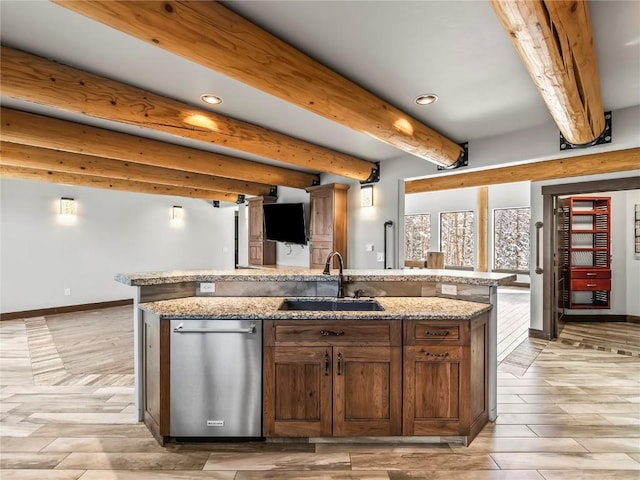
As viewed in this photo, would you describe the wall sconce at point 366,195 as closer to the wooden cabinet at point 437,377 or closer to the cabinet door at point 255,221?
the cabinet door at point 255,221

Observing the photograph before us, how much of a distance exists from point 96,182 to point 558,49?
6.75 m

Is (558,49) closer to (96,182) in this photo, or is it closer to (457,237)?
(96,182)

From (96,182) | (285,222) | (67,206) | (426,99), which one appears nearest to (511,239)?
(285,222)

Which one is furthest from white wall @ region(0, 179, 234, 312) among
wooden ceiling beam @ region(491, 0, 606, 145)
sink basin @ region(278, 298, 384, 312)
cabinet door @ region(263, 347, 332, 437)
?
wooden ceiling beam @ region(491, 0, 606, 145)

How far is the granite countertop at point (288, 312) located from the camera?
2.29m

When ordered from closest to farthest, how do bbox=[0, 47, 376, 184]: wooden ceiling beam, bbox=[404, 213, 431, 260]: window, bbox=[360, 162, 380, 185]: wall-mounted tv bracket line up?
bbox=[0, 47, 376, 184]: wooden ceiling beam, bbox=[360, 162, 380, 185]: wall-mounted tv bracket, bbox=[404, 213, 431, 260]: window

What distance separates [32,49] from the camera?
2.20 metres

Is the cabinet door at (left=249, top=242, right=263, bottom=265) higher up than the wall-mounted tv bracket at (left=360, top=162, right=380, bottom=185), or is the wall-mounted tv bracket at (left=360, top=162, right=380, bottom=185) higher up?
the wall-mounted tv bracket at (left=360, top=162, right=380, bottom=185)

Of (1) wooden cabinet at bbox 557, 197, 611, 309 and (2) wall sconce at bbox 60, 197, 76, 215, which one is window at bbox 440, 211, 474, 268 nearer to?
(1) wooden cabinet at bbox 557, 197, 611, 309

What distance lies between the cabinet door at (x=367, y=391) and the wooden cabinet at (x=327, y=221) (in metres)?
3.04

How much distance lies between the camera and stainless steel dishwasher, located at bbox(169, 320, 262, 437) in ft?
7.56

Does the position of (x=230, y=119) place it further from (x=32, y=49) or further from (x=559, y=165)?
(x=559, y=165)

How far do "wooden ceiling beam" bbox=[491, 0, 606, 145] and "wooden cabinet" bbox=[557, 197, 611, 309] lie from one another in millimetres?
4153

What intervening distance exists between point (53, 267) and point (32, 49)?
→ 5.46 metres
